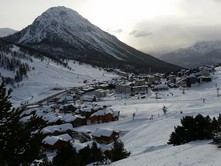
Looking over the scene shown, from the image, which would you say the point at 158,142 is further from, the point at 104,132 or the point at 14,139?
the point at 14,139

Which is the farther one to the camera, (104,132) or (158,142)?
(104,132)

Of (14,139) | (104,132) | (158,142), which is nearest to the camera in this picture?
(14,139)

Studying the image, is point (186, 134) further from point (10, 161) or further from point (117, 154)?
point (10, 161)

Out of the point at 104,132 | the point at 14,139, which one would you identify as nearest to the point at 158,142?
the point at 104,132

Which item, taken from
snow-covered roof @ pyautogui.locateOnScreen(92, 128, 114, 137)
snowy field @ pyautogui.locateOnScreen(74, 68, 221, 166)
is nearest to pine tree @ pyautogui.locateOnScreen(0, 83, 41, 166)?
snowy field @ pyautogui.locateOnScreen(74, 68, 221, 166)

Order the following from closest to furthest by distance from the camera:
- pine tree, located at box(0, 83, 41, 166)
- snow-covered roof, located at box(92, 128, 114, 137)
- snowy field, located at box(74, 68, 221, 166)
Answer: pine tree, located at box(0, 83, 41, 166) < snowy field, located at box(74, 68, 221, 166) < snow-covered roof, located at box(92, 128, 114, 137)

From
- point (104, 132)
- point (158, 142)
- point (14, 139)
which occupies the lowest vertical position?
point (104, 132)

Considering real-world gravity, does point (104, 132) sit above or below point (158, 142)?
below

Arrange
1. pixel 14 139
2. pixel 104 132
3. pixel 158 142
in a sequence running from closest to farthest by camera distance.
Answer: pixel 14 139, pixel 158 142, pixel 104 132

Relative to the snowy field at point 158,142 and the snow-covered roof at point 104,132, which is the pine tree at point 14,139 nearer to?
the snowy field at point 158,142

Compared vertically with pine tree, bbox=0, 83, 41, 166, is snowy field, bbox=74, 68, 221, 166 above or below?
below

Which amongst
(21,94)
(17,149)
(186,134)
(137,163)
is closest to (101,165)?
(137,163)

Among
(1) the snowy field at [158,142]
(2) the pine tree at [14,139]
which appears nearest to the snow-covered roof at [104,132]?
(1) the snowy field at [158,142]

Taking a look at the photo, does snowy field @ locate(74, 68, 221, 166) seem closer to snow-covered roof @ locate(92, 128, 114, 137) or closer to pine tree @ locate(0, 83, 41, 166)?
snow-covered roof @ locate(92, 128, 114, 137)
